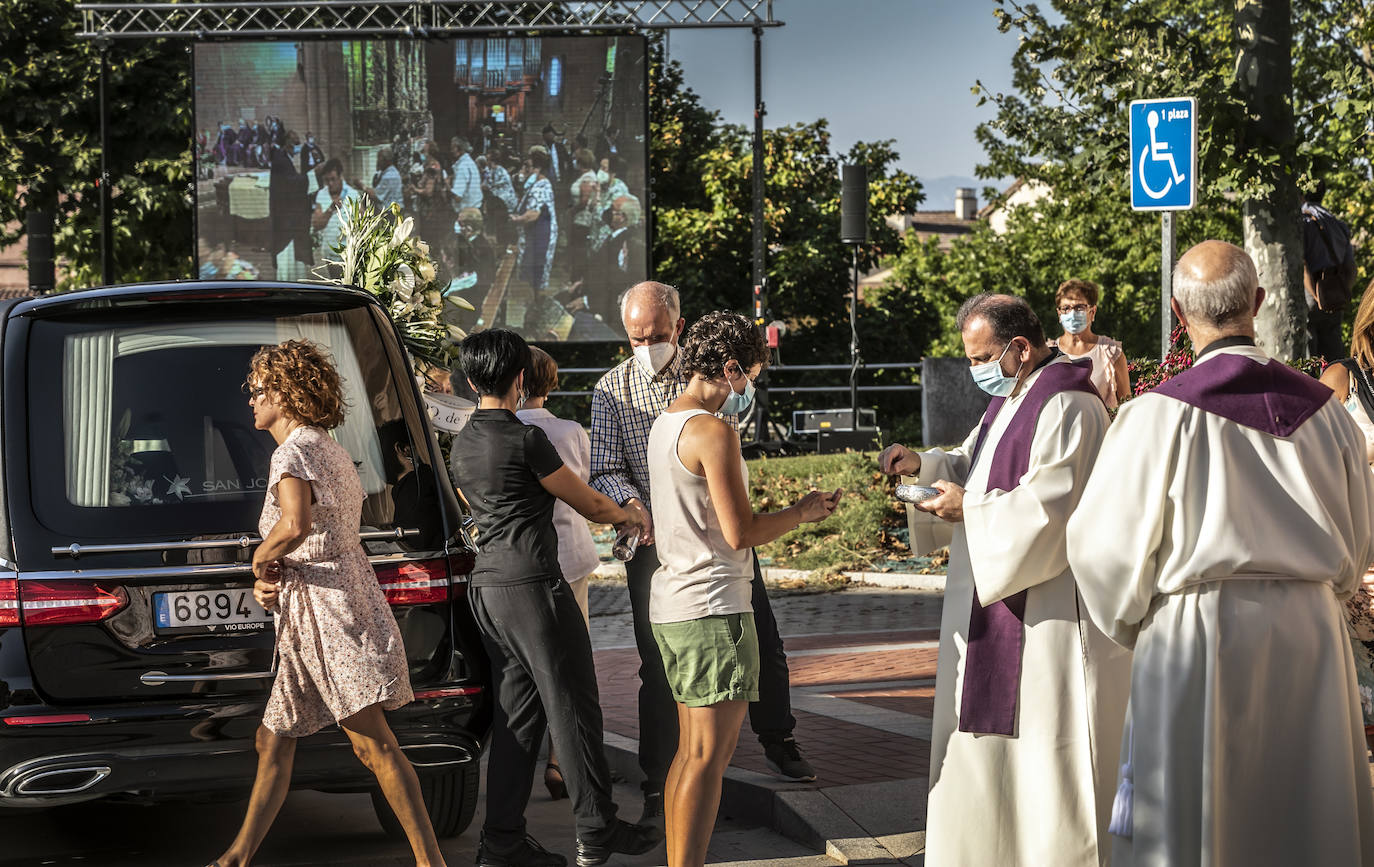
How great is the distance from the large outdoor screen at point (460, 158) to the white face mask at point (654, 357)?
564 inches

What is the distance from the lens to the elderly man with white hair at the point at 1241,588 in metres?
3.62

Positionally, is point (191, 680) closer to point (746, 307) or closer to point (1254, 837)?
point (1254, 837)

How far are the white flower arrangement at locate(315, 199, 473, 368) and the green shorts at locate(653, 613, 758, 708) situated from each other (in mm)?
2661

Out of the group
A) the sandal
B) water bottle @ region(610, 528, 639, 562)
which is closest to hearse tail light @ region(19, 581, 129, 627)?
water bottle @ region(610, 528, 639, 562)

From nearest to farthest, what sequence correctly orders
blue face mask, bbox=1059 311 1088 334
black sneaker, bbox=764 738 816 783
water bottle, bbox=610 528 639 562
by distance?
1. water bottle, bbox=610 528 639 562
2. black sneaker, bbox=764 738 816 783
3. blue face mask, bbox=1059 311 1088 334

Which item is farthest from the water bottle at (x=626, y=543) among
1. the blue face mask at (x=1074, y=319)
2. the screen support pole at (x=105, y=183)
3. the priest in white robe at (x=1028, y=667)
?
the screen support pole at (x=105, y=183)

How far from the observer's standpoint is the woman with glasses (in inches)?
336

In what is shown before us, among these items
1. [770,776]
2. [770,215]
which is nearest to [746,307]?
[770,215]

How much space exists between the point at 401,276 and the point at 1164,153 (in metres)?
4.11

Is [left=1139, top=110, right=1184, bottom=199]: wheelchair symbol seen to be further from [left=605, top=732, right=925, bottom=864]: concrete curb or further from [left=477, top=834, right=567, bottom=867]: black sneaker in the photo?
[left=477, top=834, right=567, bottom=867]: black sneaker

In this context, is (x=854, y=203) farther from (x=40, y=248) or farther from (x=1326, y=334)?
(x=1326, y=334)

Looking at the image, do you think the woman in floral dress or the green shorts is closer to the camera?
the green shorts

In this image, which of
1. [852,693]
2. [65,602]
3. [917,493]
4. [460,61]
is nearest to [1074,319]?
[852,693]

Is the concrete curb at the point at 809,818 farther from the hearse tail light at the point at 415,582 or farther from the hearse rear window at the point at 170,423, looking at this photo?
the hearse rear window at the point at 170,423
